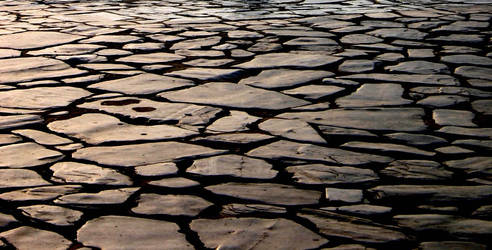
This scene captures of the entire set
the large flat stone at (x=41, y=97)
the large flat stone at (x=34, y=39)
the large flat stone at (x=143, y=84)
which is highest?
the large flat stone at (x=41, y=97)

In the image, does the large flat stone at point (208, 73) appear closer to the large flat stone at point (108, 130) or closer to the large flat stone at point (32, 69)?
the large flat stone at point (32, 69)

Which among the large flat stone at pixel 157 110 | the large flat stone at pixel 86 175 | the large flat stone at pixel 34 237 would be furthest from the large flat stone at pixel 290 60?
the large flat stone at pixel 34 237

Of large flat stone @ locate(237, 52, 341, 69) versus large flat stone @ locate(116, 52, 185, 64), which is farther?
large flat stone @ locate(116, 52, 185, 64)

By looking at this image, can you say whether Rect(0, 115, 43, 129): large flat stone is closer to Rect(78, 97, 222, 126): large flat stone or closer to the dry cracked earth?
the dry cracked earth

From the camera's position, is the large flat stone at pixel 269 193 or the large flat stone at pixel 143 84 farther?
the large flat stone at pixel 143 84

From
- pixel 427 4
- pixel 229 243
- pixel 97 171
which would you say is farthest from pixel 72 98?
pixel 427 4

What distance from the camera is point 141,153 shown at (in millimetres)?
3186

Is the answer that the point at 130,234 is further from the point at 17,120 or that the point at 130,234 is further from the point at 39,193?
the point at 17,120

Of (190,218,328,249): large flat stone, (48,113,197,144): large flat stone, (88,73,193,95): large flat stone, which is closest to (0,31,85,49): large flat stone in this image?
(88,73,193,95): large flat stone

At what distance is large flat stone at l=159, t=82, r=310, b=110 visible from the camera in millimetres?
4004

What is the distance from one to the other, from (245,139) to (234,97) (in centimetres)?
80

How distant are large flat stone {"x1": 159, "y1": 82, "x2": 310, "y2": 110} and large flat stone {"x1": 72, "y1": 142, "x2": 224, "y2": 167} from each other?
76 cm

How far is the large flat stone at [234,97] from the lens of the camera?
400cm

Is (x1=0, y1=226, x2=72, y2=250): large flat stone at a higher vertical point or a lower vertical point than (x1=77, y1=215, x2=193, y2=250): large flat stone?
higher
